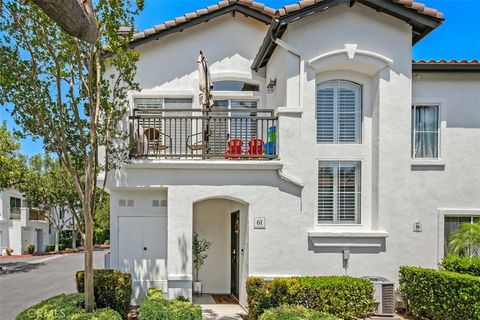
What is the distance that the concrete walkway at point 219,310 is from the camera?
393 inches

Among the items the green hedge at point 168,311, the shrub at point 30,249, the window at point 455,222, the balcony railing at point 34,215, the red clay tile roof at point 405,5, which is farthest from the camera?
the balcony railing at point 34,215

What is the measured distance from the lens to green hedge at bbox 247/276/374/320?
911 cm

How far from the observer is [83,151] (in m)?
8.66

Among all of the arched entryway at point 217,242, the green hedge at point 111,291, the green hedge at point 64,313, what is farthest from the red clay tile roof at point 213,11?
the green hedge at point 64,313

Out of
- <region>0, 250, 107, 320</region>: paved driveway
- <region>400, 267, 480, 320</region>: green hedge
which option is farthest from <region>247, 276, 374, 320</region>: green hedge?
<region>0, 250, 107, 320</region>: paved driveway

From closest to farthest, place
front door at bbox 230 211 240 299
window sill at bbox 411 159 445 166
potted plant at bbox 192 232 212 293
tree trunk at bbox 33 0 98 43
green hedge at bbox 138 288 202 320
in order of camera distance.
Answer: tree trunk at bbox 33 0 98 43 → green hedge at bbox 138 288 202 320 → window sill at bbox 411 159 445 166 → front door at bbox 230 211 240 299 → potted plant at bbox 192 232 212 293

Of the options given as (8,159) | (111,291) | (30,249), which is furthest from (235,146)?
(30,249)

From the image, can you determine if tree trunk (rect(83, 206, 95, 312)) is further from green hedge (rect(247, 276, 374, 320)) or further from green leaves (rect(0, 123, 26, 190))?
green leaves (rect(0, 123, 26, 190))

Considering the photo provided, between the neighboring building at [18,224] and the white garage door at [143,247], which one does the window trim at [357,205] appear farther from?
the neighboring building at [18,224]

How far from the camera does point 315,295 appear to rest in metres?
9.20

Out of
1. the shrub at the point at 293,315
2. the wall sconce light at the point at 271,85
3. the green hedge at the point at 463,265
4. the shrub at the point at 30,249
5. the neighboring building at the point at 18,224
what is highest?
the wall sconce light at the point at 271,85

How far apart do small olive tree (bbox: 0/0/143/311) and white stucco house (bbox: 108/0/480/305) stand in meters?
1.63

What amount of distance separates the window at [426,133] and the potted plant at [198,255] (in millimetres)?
6813

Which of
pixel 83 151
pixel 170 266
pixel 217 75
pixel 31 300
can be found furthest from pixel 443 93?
pixel 31 300
